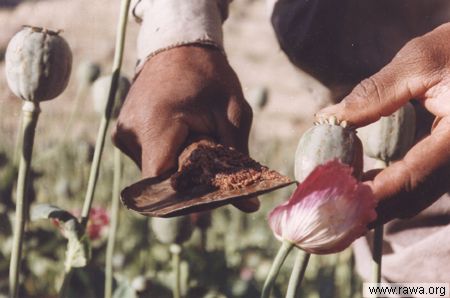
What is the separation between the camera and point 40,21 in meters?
4.17

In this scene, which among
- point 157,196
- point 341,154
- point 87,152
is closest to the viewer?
point 341,154

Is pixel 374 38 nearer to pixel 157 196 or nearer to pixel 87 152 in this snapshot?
pixel 157 196

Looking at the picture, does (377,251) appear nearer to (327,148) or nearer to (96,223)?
(327,148)

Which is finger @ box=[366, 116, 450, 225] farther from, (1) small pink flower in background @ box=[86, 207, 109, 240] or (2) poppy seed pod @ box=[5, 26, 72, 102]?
(1) small pink flower in background @ box=[86, 207, 109, 240]

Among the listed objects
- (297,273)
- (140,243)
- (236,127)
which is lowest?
(140,243)

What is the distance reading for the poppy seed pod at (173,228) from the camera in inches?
44.1

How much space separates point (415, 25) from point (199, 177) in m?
0.50

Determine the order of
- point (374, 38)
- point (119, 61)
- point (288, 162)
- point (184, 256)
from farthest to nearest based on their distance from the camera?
point (288, 162) → point (184, 256) → point (374, 38) → point (119, 61)

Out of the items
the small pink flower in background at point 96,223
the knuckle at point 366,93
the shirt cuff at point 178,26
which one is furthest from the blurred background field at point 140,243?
the knuckle at point 366,93

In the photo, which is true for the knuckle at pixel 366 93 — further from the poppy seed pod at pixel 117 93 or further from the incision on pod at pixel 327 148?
the poppy seed pod at pixel 117 93

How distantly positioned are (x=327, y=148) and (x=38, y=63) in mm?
345

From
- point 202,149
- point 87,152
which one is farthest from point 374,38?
point 87,152

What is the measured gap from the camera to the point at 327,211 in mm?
608

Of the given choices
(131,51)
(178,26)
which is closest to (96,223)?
(178,26)
